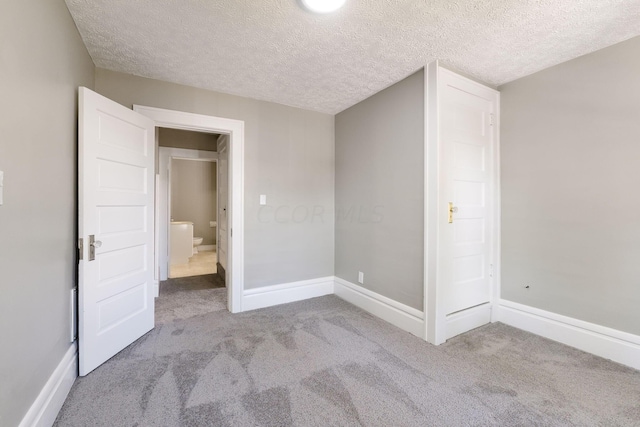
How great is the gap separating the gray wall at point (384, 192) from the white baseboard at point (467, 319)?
317 mm

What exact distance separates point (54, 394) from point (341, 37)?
281 cm

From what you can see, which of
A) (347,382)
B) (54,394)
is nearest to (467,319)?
(347,382)

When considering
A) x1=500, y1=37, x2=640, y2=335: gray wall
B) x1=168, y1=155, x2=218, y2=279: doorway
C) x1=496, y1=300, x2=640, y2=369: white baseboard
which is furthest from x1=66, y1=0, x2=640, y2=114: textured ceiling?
x1=168, y1=155, x2=218, y2=279: doorway

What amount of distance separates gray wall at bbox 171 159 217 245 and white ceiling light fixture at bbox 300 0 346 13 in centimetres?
669

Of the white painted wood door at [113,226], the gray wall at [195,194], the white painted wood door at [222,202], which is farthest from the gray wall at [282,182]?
the gray wall at [195,194]

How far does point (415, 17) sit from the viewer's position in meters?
1.77

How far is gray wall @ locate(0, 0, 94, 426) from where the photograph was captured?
1113 mm

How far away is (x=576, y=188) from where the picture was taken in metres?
2.23

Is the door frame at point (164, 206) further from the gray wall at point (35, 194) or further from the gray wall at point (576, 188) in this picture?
the gray wall at point (576, 188)

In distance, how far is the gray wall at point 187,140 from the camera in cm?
418

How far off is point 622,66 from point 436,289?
2.14m

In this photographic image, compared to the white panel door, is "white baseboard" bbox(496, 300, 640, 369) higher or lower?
lower

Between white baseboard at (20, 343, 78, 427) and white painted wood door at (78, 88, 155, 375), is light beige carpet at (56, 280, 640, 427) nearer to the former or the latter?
white baseboard at (20, 343, 78, 427)

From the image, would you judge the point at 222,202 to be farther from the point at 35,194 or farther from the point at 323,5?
the point at 323,5
